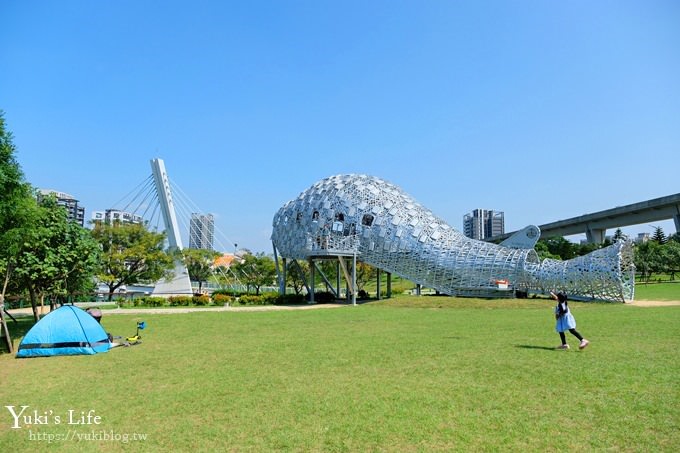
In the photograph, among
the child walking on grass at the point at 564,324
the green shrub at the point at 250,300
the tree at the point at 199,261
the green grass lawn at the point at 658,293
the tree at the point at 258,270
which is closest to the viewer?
the child walking on grass at the point at 564,324

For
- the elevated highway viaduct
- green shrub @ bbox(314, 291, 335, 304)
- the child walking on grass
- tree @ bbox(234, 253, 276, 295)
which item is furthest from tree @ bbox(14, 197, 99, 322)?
the elevated highway viaduct

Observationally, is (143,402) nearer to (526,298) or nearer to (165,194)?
(526,298)

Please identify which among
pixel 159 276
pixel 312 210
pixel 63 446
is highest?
pixel 312 210

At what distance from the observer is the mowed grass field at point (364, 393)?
6316 mm

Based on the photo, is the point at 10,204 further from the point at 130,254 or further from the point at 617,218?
the point at 617,218

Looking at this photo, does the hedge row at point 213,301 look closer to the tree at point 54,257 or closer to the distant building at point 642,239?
the tree at point 54,257

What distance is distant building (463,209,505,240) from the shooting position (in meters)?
174

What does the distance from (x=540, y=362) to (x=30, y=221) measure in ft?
46.9

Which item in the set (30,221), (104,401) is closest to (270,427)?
(104,401)

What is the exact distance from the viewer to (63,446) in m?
6.40

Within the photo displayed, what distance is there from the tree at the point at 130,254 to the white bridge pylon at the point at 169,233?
3464 mm

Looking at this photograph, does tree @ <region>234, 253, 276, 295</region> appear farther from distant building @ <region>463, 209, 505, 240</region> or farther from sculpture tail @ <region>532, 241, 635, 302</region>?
distant building @ <region>463, 209, 505, 240</region>

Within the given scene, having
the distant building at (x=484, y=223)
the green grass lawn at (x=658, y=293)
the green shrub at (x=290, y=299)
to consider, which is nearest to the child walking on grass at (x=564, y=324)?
the green grass lawn at (x=658, y=293)

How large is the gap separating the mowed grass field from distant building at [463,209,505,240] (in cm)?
16380
